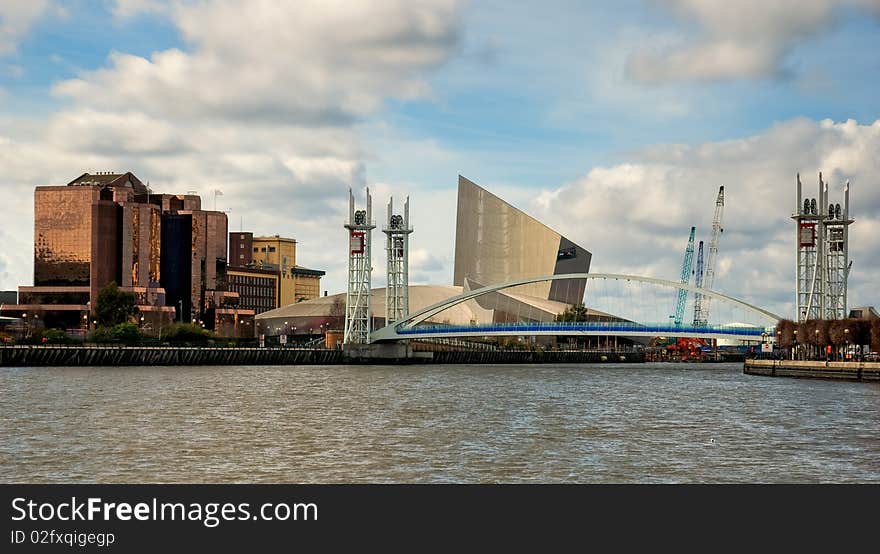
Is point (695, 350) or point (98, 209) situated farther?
point (695, 350)

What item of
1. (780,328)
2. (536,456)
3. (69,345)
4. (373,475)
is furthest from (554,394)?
(69,345)

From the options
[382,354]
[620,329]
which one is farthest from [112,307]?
[620,329]

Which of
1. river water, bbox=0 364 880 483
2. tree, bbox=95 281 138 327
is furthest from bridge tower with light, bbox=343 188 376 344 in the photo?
river water, bbox=0 364 880 483

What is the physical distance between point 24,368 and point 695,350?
403ft

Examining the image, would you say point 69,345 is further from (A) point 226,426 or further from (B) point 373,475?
(B) point 373,475

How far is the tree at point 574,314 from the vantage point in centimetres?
16275

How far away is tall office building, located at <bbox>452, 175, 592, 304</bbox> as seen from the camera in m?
178

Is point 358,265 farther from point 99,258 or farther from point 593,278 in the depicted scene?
point 99,258

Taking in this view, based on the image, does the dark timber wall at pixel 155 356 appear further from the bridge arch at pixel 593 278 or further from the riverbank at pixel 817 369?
the riverbank at pixel 817 369
